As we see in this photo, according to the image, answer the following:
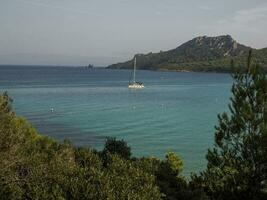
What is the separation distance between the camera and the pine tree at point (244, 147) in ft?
70.3

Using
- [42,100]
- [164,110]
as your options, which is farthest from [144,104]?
[42,100]

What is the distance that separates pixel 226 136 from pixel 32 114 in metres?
50.7

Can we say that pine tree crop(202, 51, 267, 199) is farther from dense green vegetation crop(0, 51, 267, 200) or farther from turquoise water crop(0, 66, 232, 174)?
turquoise water crop(0, 66, 232, 174)

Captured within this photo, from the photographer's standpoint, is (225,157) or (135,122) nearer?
(225,157)

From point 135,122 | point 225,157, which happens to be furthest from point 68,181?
point 135,122

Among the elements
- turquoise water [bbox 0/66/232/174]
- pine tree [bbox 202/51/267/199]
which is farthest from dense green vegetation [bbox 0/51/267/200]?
turquoise water [bbox 0/66/232/174]

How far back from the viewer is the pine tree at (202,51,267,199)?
21.4 metres

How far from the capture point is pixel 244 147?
2172 centimetres

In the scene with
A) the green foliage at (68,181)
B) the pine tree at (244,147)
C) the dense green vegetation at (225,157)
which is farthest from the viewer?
the pine tree at (244,147)

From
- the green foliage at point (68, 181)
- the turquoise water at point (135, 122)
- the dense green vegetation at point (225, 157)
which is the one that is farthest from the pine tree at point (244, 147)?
the turquoise water at point (135, 122)

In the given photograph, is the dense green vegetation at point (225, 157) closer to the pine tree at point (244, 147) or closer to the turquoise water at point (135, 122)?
the pine tree at point (244, 147)

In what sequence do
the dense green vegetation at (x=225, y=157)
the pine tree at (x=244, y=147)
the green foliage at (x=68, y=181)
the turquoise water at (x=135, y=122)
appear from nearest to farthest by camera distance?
the green foliage at (x=68, y=181) → the dense green vegetation at (x=225, y=157) → the pine tree at (x=244, y=147) → the turquoise water at (x=135, y=122)

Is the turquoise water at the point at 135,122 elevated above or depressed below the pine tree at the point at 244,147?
below

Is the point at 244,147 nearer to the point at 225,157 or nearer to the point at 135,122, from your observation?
the point at 225,157
